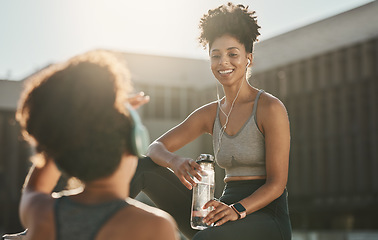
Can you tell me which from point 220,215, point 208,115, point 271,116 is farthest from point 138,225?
point 208,115

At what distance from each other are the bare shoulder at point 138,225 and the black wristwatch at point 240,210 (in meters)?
1.22

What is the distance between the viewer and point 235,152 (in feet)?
9.27

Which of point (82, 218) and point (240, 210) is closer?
point (82, 218)

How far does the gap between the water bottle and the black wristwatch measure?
296mm

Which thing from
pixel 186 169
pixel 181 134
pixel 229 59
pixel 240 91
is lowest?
pixel 186 169

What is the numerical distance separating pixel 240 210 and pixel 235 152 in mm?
385

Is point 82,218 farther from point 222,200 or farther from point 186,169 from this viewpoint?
point 222,200

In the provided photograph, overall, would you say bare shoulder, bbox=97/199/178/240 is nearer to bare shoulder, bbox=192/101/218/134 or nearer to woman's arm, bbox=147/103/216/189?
woman's arm, bbox=147/103/216/189

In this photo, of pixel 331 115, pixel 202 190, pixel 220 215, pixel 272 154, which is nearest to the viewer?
pixel 220 215

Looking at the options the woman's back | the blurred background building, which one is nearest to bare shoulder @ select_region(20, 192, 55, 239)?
the woman's back

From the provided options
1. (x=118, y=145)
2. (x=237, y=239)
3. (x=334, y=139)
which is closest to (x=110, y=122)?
(x=118, y=145)

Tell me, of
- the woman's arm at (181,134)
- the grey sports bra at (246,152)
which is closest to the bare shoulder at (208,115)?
the woman's arm at (181,134)

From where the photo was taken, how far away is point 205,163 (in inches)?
110

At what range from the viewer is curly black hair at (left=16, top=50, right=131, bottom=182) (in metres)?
1.34
